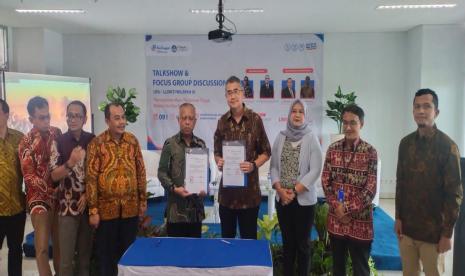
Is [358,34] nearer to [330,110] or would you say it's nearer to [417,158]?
[330,110]

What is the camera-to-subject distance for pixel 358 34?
6.57 meters

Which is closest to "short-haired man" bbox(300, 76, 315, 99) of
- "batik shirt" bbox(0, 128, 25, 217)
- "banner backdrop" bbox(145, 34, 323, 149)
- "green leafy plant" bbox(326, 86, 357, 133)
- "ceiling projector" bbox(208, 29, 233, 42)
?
"banner backdrop" bbox(145, 34, 323, 149)

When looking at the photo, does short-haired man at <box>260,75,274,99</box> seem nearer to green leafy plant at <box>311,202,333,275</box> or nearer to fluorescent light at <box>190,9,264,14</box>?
fluorescent light at <box>190,9,264,14</box>

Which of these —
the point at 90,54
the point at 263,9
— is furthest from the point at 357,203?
the point at 90,54

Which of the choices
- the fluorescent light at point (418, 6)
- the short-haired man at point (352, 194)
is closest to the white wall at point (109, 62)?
the fluorescent light at point (418, 6)

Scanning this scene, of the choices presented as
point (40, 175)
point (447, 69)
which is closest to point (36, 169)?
point (40, 175)

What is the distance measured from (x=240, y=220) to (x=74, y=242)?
3.66 ft

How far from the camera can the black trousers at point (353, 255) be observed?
228 cm

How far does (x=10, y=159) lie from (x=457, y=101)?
6.10 meters

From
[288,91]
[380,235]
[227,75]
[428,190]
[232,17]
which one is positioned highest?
[232,17]

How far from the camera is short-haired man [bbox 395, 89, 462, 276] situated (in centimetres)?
206

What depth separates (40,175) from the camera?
98.3 inches

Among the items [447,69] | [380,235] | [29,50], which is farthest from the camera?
[29,50]

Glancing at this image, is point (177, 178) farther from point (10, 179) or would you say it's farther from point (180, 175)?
point (10, 179)
